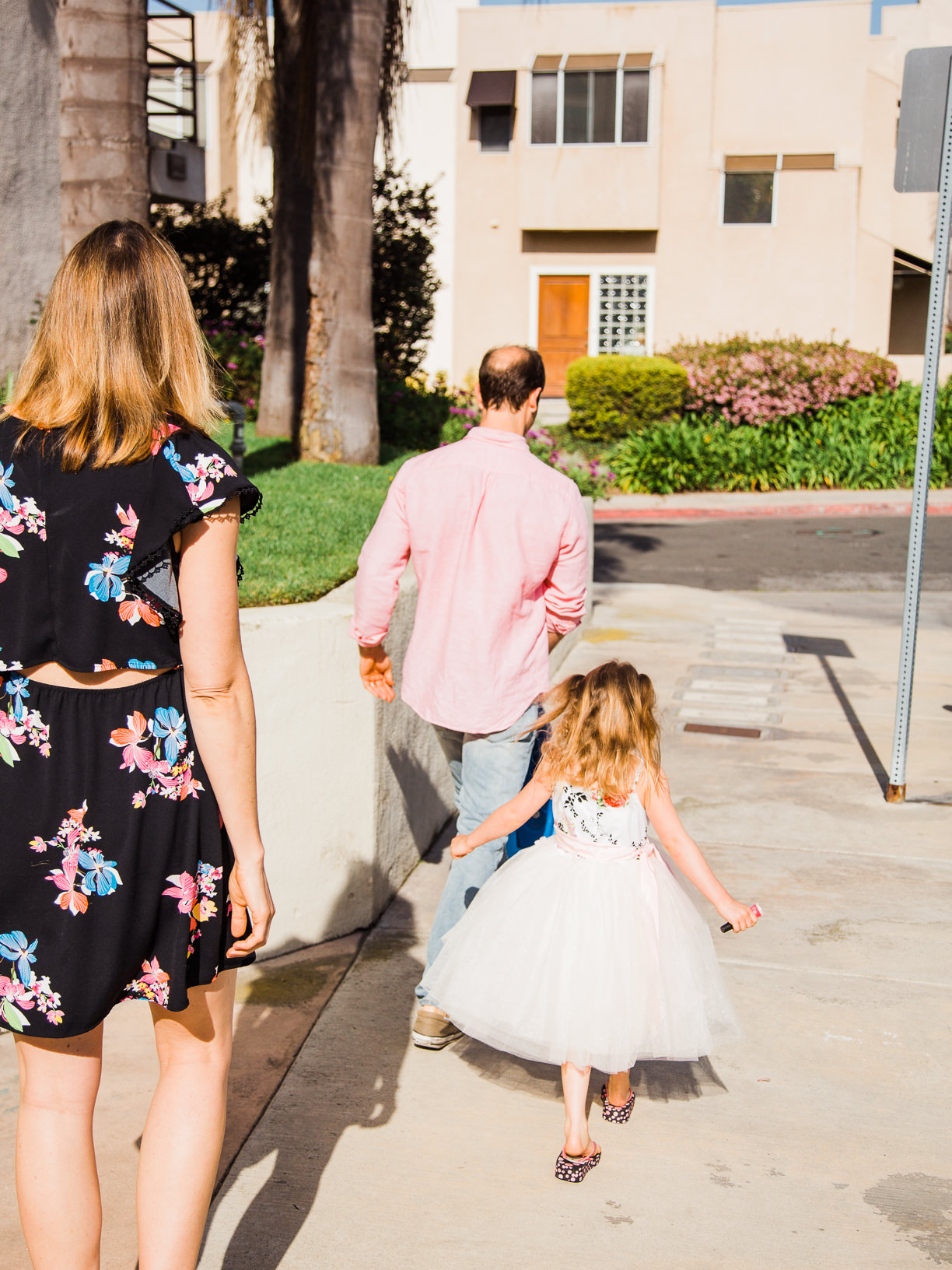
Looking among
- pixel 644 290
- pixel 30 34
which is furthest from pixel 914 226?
pixel 30 34

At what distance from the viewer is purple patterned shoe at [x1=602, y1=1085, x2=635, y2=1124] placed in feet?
10.5

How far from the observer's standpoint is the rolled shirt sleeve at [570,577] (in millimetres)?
3447

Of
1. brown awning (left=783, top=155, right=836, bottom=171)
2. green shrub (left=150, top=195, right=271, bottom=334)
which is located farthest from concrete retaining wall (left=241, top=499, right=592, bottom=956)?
brown awning (left=783, top=155, right=836, bottom=171)

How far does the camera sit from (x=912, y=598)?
520 cm

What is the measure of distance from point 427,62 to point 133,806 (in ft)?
90.7

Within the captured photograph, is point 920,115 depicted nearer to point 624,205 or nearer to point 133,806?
point 133,806

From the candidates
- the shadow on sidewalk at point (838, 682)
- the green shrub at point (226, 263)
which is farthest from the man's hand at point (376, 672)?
the green shrub at point (226, 263)

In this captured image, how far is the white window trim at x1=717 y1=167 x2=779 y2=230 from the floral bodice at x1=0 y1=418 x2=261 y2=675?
25357 mm

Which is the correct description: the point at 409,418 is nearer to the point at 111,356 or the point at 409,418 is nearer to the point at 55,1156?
the point at 111,356

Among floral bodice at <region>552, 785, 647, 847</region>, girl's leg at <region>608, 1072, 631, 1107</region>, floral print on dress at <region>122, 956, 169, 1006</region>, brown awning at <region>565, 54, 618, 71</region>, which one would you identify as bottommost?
girl's leg at <region>608, 1072, 631, 1107</region>

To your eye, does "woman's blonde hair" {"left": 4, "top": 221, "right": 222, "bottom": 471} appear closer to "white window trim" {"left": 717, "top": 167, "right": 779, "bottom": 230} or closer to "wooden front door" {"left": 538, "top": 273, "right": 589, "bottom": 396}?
"wooden front door" {"left": 538, "top": 273, "right": 589, "bottom": 396}

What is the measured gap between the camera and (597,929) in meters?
3.02

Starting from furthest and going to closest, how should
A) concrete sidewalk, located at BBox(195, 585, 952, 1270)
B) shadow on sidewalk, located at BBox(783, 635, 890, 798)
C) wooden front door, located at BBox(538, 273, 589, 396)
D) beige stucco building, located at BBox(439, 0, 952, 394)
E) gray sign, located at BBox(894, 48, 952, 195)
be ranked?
1. wooden front door, located at BBox(538, 273, 589, 396)
2. beige stucco building, located at BBox(439, 0, 952, 394)
3. shadow on sidewalk, located at BBox(783, 635, 890, 798)
4. gray sign, located at BBox(894, 48, 952, 195)
5. concrete sidewalk, located at BBox(195, 585, 952, 1270)

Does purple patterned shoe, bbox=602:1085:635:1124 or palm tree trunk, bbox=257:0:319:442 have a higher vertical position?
palm tree trunk, bbox=257:0:319:442
